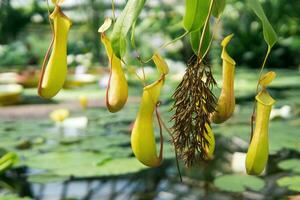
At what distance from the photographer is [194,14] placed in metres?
0.58

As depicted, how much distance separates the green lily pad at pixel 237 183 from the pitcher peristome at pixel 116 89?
32.9 inches

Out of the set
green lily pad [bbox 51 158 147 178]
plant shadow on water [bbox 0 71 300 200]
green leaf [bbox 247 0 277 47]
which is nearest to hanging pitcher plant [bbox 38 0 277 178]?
green leaf [bbox 247 0 277 47]

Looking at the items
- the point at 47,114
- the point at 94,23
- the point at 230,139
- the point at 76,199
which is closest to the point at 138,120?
the point at 76,199

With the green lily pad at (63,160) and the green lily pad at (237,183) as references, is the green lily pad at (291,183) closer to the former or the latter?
the green lily pad at (237,183)

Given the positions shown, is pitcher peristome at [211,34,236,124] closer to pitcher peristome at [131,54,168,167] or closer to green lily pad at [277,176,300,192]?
pitcher peristome at [131,54,168,167]

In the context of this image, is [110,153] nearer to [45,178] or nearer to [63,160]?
[63,160]

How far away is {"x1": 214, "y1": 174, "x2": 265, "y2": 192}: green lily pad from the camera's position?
1376 millimetres

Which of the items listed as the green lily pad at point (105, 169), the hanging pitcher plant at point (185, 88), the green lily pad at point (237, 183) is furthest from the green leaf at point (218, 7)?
the green lily pad at point (105, 169)

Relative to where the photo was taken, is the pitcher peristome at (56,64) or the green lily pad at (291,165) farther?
the green lily pad at (291,165)

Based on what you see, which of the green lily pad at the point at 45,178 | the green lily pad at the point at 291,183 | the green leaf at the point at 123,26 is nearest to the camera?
the green leaf at the point at 123,26

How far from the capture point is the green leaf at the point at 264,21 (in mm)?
570

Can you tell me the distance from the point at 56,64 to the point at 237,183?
0.94m

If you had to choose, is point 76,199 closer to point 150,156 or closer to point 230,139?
point 150,156

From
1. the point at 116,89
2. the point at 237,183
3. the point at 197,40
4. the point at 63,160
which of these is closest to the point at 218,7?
the point at 197,40
